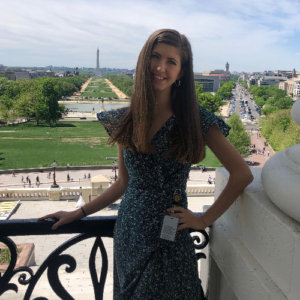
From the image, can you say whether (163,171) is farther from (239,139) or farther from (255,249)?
(239,139)

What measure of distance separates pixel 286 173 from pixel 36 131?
43.9 metres

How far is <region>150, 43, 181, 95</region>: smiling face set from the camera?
6.09ft

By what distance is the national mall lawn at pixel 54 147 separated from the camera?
2819 centimetres

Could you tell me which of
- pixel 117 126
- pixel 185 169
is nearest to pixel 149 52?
pixel 117 126

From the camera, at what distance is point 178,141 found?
1831 millimetres

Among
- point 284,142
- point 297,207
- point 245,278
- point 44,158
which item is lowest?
point 44,158

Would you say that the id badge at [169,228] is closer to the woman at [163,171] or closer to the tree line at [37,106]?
the woman at [163,171]

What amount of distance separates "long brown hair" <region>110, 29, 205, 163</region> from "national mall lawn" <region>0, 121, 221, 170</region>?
25.7m

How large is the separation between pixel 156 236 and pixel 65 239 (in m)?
11.7

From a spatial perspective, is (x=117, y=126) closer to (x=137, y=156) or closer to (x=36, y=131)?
(x=137, y=156)

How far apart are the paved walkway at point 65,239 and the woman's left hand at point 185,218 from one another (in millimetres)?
4594

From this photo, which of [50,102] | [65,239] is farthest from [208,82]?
[65,239]

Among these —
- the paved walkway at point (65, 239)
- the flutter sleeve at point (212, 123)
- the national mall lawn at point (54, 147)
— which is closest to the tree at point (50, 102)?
the national mall lawn at point (54, 147)

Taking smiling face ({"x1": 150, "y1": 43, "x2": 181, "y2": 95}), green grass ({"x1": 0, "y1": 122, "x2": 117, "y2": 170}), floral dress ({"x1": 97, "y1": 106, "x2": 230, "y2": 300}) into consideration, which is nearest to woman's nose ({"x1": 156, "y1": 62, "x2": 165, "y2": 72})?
smiling face ({"x1": 150, "y1": 43, "x2": 181, "y2": 95})
